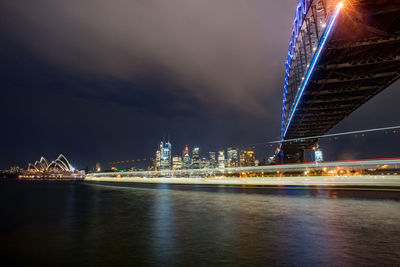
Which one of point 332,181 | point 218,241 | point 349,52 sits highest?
point 349,52

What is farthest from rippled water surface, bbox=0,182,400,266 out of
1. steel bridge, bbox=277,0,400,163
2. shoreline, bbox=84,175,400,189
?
shoreline, bbox=84,175,400,189

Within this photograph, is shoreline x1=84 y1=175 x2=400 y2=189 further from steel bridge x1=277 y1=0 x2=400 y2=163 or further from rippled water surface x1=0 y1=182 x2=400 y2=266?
rippled water surface x1=0 y1=182 x2=400 y2=266

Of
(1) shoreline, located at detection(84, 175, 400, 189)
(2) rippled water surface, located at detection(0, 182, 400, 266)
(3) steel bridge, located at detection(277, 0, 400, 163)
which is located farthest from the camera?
(1) shoreline, located at detection(84, 175, 400, 189)

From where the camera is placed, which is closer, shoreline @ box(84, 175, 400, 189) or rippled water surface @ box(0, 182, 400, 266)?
rippled water surface @ box(0, 182, 400, 266)

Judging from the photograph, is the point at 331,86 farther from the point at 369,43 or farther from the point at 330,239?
the point at 330,239

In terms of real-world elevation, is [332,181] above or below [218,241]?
above

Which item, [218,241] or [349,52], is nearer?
[218,241]

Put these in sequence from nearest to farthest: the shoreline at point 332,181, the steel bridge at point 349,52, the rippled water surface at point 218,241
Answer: the rippled water surface at point 218,241 → the steel bridge at point 349,52 → the shoreline at point 332,181

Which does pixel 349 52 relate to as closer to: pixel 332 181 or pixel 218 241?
pixel 332 181

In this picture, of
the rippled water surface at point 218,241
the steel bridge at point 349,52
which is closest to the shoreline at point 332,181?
the steel bridge at point 349,52

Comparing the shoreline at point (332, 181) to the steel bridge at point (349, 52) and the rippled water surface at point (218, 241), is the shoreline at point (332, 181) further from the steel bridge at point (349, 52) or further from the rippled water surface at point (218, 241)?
the rippled water surface at point (218, 241)

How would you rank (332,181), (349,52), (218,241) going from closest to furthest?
(218,241) → (349,52) → (332,181)

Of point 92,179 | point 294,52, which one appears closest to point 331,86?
point 294,52

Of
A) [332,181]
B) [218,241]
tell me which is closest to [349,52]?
[332,181]
